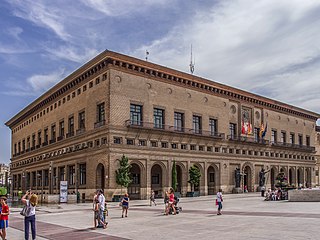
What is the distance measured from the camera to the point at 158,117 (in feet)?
167

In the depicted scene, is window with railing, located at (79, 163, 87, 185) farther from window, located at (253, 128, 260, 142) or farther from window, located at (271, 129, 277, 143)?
window, located at (271, 129, 277, 143)

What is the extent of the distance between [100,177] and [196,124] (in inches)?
632

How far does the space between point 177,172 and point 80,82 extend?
17.6 metres

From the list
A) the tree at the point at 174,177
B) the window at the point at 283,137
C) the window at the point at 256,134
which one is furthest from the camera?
the window at the point at 283,137

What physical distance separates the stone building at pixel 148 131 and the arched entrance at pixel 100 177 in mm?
118

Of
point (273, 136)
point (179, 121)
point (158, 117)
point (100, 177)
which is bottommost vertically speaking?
point (100, 177)

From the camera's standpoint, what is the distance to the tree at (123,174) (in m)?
43.6

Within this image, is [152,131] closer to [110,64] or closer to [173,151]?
[173,151]

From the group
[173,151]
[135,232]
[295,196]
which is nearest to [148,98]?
[173,151]

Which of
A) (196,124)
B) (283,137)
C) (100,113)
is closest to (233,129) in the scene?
(196,124)

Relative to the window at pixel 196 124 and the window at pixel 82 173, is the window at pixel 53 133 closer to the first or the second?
the window at pixel 82 173

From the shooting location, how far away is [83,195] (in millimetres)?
49688

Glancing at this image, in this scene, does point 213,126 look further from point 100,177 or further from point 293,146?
point 293,146

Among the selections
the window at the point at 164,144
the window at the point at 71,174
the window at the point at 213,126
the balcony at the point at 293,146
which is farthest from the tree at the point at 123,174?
the balcony at the point at 293,146
